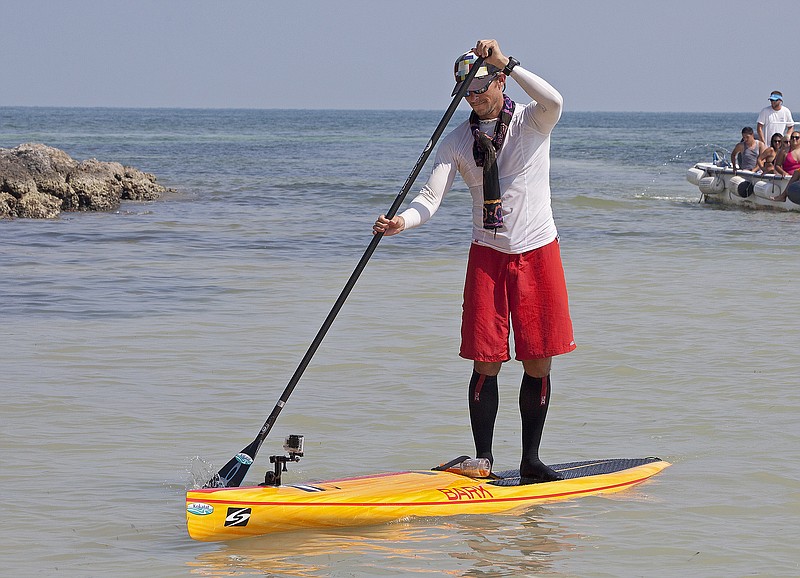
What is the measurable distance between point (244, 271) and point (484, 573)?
8.42 m

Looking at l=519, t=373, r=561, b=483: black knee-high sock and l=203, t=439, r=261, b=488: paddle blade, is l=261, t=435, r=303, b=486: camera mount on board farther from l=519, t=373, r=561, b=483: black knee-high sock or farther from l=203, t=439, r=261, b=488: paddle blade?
l=519, t=373, r=561, b=483: black knee-high sock

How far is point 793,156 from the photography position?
62.4ft

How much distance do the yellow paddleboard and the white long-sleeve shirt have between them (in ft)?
3.65

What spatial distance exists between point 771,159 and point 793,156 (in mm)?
1238

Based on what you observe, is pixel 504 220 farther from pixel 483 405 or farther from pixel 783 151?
pixel 783 151

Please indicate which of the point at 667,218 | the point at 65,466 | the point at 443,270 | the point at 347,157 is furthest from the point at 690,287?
the point at 347,157

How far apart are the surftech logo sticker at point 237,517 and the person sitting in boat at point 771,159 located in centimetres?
1664

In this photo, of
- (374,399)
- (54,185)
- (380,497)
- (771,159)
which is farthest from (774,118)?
(380,497)

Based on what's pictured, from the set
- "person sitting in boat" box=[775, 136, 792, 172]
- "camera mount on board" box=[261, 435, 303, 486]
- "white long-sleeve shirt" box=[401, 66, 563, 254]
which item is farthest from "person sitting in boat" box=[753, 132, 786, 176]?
"camera mount on board" box=[261, 435, 303, 486]

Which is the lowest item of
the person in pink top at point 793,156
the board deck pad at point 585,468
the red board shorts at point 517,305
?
the board deck pad at point 585,468

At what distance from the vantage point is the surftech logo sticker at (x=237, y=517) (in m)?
4.61

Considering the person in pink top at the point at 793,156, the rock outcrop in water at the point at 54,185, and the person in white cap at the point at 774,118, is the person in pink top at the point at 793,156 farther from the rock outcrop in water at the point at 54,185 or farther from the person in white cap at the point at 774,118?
the rock outcrop in water at the point at 54,185

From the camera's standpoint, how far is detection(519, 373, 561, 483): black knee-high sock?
5195 mm

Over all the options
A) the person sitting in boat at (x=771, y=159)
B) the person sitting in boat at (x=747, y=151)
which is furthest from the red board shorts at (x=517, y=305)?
the person sitting in boat at (x=747, y=151)
